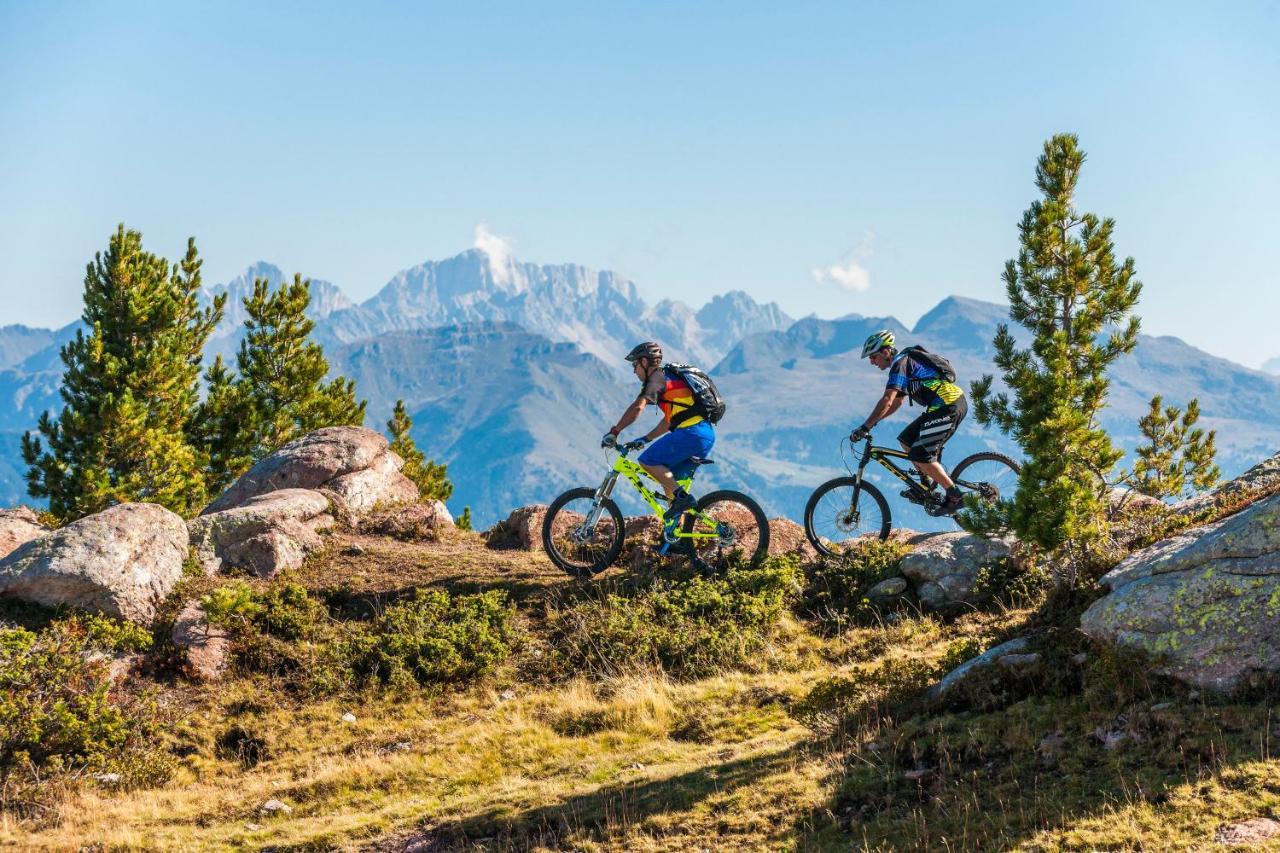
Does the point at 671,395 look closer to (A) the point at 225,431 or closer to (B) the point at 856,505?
(B) the point at 856,505

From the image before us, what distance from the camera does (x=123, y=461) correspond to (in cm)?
3306

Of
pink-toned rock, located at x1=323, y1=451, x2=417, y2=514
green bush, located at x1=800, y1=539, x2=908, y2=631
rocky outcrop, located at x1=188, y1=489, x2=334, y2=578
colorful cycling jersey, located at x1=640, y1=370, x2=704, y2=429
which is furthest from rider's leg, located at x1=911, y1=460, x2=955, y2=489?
pink-toned rock, located at x1=323, y1=451, x2=417, y2=514

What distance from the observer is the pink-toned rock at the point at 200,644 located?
13.0 metres

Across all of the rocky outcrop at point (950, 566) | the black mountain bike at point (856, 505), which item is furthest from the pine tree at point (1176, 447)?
the rocky outcrop at point (950, 566)

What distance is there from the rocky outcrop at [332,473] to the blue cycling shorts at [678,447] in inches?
329

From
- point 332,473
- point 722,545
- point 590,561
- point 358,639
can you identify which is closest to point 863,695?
point 722,545

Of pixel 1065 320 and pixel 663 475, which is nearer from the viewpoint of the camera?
pixel 1065 320

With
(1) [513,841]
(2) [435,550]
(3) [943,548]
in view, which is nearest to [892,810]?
(1) [513,841]

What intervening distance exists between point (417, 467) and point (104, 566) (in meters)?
21.7

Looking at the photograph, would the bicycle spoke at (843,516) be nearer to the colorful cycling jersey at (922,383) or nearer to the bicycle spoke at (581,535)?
the colorful cycling jersey at (922,383)

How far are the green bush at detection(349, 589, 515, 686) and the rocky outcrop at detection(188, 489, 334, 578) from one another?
2.95 m

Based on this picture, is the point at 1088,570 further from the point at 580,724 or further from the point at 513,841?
the point at 513,841

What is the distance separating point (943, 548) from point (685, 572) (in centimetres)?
407

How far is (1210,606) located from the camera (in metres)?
8.66
